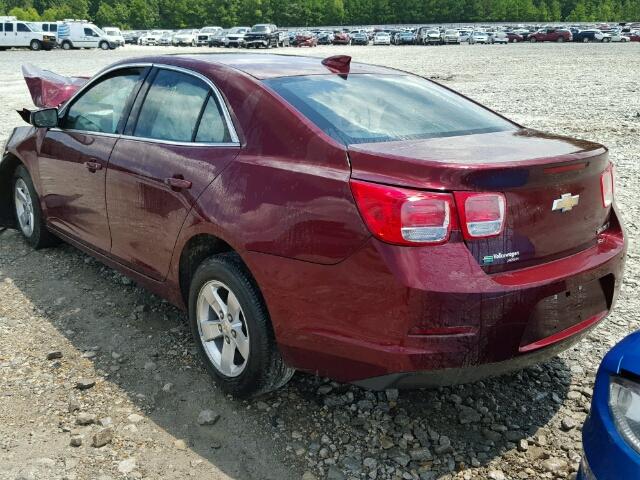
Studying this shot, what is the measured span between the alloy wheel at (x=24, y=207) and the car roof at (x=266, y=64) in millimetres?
1951

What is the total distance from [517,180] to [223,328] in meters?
1.58

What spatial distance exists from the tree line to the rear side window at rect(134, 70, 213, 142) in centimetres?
12681

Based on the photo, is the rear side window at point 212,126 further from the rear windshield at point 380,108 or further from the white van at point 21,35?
the white van at point 21,35

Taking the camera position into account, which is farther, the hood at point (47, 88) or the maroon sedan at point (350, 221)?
the hood at point (47, 88)

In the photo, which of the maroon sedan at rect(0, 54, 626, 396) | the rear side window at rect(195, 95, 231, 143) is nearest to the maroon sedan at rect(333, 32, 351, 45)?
the maroon sedan at rect(0, 54, 626, 396)

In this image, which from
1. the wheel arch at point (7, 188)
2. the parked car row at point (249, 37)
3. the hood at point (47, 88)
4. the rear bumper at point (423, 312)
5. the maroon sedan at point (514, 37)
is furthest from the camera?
the maroon sedan at point (514, 37)

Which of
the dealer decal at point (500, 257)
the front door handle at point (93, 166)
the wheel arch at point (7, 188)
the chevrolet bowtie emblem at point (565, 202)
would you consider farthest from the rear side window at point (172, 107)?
the wheel arch at point (7, 188)

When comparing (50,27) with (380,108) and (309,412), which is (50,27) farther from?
(309,412)

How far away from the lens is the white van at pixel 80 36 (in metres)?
50.2

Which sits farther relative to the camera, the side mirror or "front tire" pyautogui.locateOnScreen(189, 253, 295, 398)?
the side mirror

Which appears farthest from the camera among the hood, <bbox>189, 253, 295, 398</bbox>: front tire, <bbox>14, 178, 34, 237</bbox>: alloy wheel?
the hood

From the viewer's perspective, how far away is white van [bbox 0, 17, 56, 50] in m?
45.7

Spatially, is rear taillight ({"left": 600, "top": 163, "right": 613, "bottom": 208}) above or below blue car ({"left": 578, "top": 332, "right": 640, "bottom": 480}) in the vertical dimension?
above

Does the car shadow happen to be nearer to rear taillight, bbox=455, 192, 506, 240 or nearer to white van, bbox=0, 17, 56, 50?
rear taillight, bbox=455, 192, 506, 240
